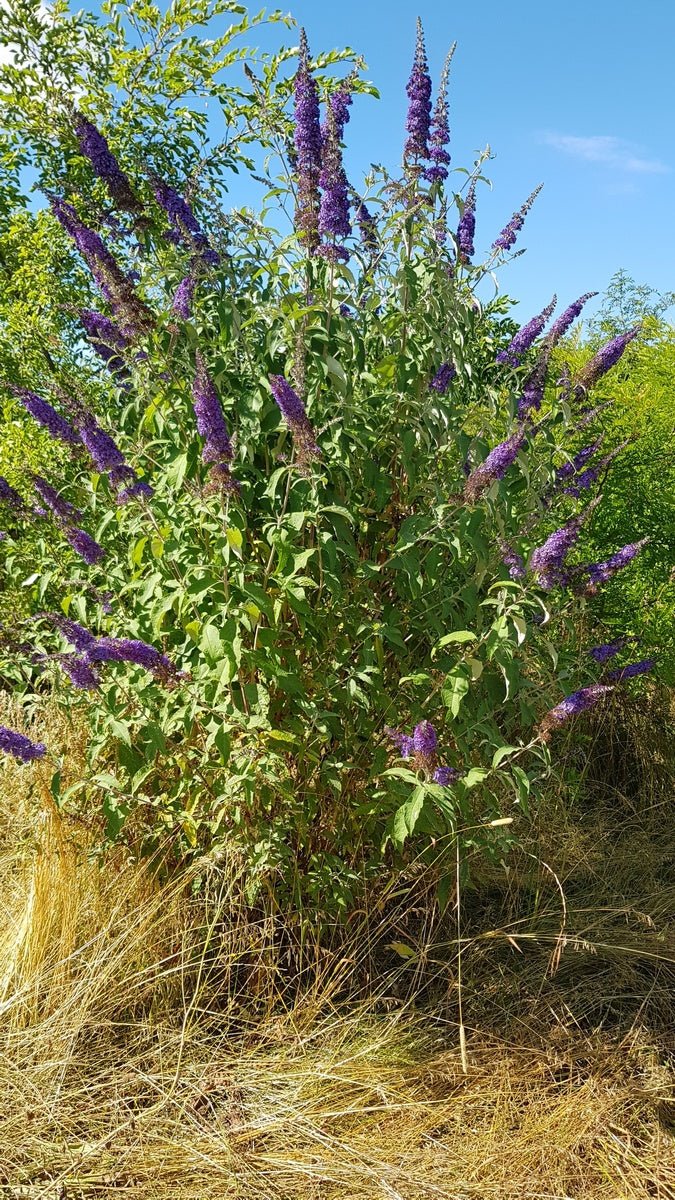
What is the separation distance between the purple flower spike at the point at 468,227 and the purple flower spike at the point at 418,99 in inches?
11.3

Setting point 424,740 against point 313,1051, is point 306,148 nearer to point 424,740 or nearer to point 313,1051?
point 424,740

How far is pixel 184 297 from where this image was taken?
2668 mm

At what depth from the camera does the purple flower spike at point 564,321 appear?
3.05m

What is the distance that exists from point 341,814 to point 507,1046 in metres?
0.81

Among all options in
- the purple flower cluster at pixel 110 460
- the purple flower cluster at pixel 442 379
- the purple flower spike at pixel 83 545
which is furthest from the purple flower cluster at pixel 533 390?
the purple flower spike at pixel 83 545

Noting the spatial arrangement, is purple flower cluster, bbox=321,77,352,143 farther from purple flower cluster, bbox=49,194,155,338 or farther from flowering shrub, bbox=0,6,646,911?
purple flower cluster, bbox=49,194,155,338

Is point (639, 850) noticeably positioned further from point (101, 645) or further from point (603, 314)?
point (603, 314)

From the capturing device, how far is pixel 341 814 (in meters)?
2.92

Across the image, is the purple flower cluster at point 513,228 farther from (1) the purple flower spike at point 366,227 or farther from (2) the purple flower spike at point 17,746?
(2) the purple flower spike at point 17,746

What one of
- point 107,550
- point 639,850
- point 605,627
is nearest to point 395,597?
point 107,550

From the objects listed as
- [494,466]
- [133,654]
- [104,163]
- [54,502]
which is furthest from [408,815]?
[104,163]

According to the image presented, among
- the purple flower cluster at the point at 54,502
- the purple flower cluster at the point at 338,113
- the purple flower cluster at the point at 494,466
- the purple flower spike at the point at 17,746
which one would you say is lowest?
the purple flower spike at the point at 17,746

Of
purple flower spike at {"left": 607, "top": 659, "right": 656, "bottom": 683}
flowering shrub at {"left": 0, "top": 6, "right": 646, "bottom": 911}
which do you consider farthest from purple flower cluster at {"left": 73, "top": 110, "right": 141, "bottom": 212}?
purple flower spike at {"left": 607, "top": 659, "right": 656, "bottom": 683}

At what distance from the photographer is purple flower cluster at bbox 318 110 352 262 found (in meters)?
2.57
